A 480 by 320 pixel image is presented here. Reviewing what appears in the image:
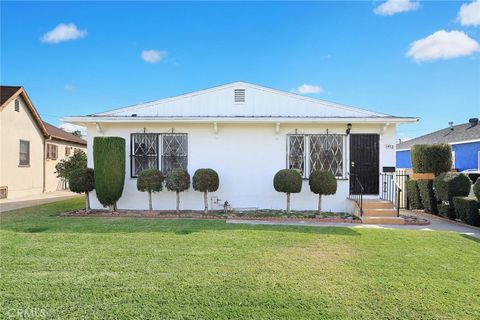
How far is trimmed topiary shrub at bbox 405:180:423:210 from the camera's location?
10.8 m

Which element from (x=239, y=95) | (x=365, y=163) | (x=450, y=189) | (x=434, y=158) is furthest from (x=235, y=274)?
(x=434, y=158)

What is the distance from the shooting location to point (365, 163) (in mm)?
9547

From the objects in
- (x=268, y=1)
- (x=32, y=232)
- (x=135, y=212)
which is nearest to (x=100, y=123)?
(x=135, y=212)

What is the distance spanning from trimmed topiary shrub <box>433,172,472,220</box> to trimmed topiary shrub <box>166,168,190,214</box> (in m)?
7.30

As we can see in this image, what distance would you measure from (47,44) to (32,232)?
11559 millimetres

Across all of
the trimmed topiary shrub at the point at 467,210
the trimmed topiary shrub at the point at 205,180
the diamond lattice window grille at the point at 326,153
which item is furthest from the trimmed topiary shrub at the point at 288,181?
the trimmed topiary shrub at the point at 467,210

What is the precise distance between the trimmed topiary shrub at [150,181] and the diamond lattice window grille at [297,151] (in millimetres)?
3904

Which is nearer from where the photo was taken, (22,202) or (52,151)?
(22,202)

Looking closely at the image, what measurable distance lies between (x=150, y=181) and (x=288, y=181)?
12.5ft

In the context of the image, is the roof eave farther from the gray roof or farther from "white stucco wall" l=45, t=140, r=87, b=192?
the gray roof

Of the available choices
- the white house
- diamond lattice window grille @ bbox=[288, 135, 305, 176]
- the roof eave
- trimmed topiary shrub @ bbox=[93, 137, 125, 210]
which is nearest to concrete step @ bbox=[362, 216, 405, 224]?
the white house

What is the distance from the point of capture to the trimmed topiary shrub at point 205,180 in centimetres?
879

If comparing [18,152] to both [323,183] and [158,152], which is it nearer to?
[158,152]

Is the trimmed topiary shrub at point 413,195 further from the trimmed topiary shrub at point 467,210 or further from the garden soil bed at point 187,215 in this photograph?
the garden soil bed at point 187,215
